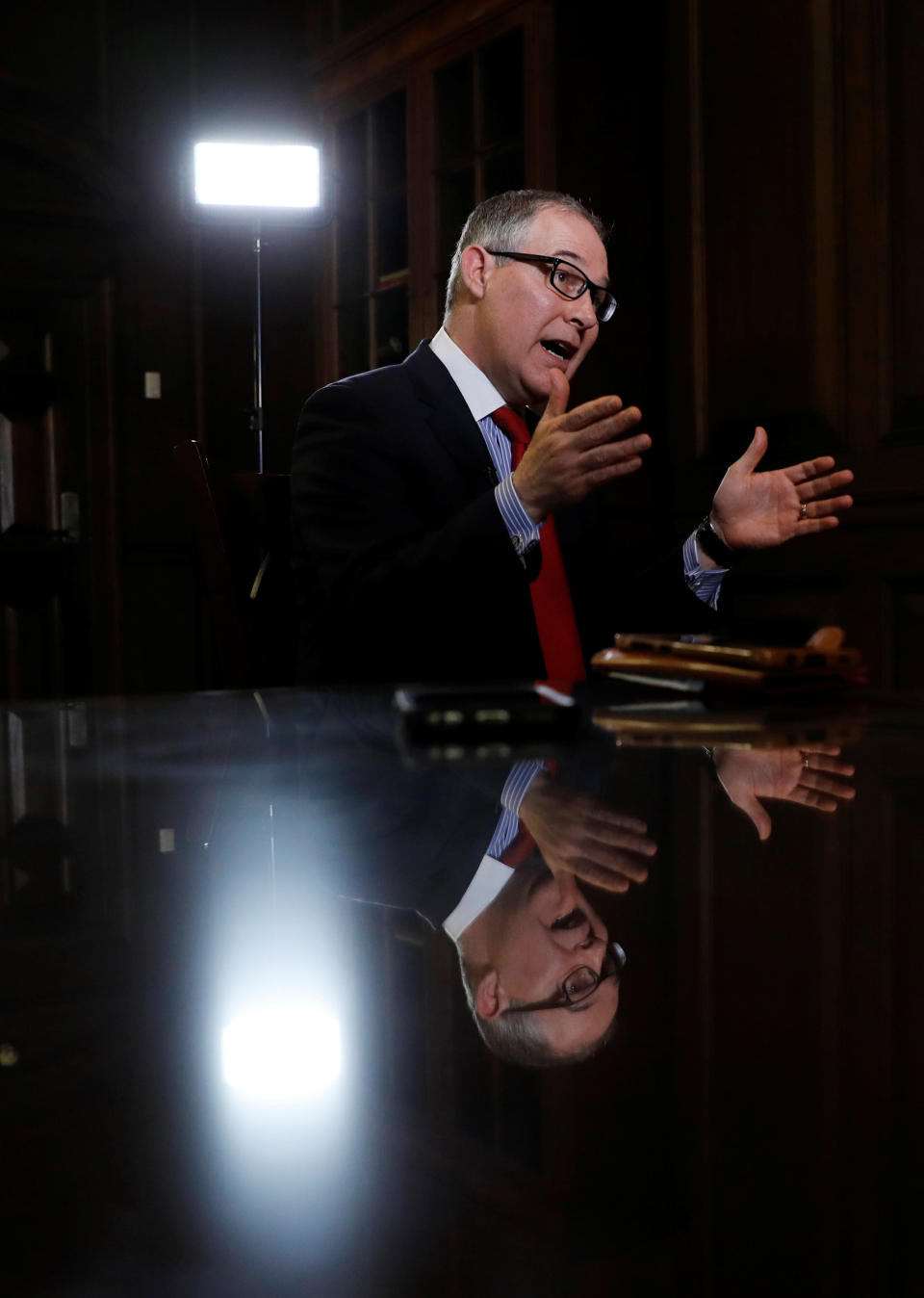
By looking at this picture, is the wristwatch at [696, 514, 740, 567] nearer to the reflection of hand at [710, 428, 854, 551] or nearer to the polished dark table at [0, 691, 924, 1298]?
the reflection of hand at [710, 428, 854, 551]

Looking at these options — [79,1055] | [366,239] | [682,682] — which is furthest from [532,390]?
[366,239]

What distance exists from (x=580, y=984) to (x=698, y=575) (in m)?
1.72

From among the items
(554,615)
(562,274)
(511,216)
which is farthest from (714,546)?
(511,216)

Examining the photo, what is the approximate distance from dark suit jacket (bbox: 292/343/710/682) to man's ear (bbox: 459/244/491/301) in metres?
0.19

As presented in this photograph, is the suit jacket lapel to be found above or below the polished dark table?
above

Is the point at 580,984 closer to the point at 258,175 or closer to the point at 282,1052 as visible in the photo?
the point at 282,1052

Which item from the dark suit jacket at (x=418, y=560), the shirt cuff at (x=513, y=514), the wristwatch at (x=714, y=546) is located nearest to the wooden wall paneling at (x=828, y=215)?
the dark suit jacket at (x=418, y=560)

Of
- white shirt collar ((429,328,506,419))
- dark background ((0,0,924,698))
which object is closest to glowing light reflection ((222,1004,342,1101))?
white shirt collar ((429,328,506,419))

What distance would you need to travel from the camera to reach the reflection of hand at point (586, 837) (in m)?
0.33

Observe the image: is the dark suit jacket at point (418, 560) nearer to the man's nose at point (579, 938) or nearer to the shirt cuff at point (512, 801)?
the shirt cuff at point (512, 801)

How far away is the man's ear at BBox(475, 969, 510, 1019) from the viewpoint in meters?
0.22

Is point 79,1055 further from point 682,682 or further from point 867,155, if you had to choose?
point 867,155

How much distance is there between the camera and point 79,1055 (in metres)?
0.20

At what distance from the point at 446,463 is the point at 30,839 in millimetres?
1557
